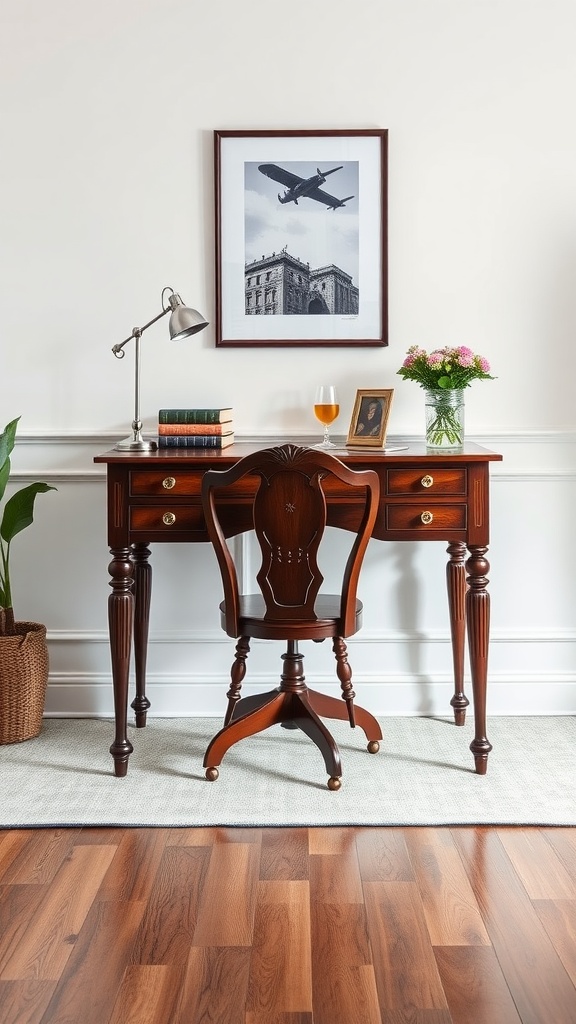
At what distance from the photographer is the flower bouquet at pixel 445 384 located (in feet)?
9.80

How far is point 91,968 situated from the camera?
71.2 inches

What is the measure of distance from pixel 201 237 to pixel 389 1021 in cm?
246

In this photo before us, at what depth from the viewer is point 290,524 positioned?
261 cm

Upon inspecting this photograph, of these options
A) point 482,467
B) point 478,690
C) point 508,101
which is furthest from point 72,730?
point 508,101

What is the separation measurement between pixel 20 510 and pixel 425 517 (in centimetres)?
126

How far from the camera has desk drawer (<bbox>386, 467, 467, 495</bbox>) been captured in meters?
2.79

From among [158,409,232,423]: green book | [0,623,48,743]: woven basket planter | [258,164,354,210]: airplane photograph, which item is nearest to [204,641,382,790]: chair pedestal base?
[0,623,48,743]: woven basket planter

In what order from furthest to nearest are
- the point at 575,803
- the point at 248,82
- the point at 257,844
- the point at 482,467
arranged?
1. the point at 248,82
2. the point at 482,467
3. the point at 575,803
4. the point at 257,844

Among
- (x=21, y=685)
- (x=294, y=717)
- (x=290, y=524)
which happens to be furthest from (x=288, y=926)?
(x=21, y=685)

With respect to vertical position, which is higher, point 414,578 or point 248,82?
point 248,82

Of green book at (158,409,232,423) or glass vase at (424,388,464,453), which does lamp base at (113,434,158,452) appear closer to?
green book at (158,409,232,423)

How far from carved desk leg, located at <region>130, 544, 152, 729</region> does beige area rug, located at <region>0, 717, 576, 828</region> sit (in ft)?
0.27

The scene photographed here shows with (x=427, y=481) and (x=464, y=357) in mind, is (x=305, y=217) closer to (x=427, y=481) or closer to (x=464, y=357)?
(x=464, y=357)

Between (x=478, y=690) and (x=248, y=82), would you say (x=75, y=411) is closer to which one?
(x=248, y=82)
